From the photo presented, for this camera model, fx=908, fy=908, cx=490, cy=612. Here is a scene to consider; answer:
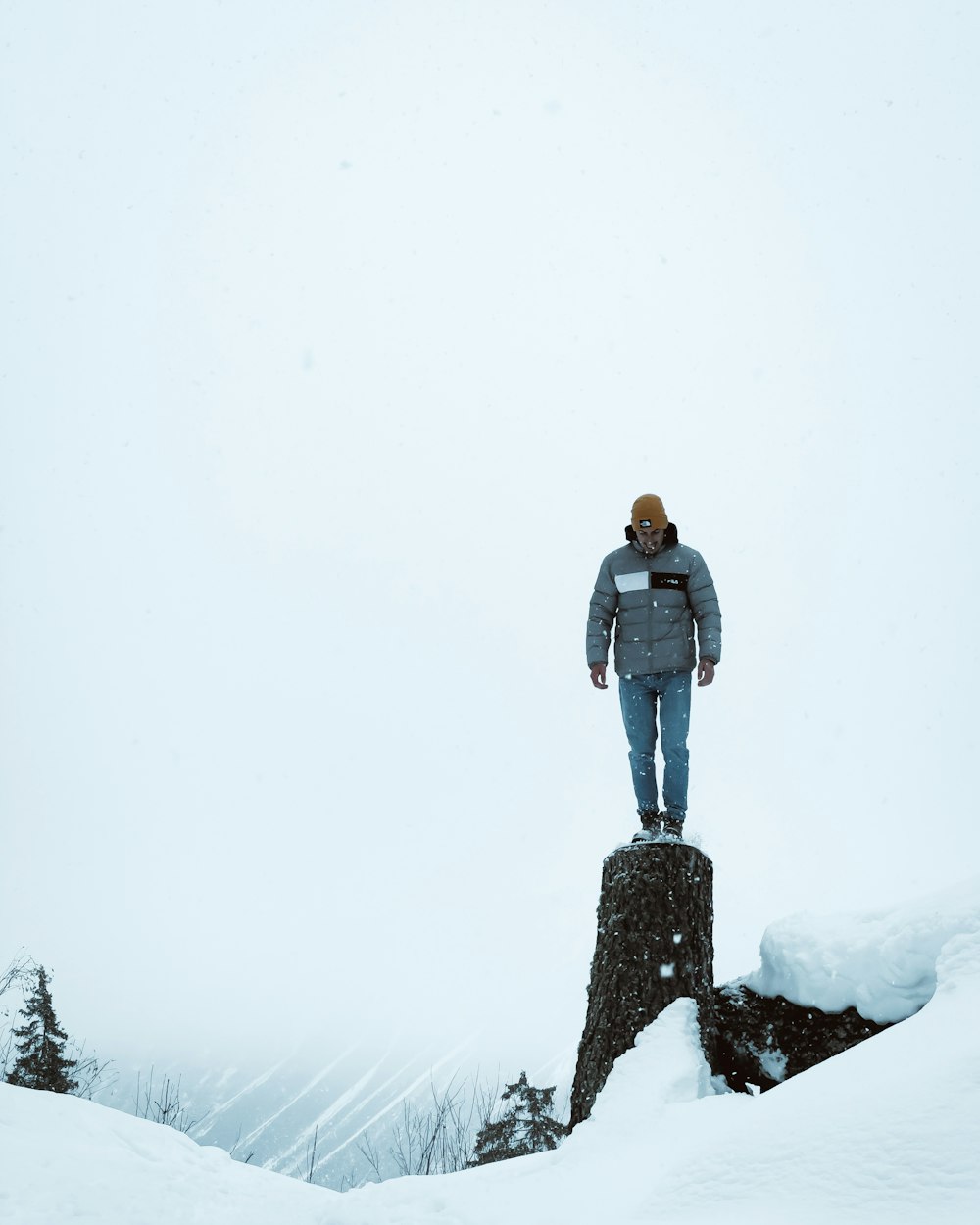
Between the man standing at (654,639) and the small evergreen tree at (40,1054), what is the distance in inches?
652

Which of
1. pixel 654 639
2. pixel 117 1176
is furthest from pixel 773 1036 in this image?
pixel 117 1176

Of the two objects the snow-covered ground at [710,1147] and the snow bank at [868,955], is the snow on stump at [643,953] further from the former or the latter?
the snow bank at [868,955]

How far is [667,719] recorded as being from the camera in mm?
6516

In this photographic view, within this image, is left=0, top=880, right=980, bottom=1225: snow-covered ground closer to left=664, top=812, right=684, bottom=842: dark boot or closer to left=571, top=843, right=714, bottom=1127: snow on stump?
left=571, top=843, right=714, bottom=1127: snow on stump

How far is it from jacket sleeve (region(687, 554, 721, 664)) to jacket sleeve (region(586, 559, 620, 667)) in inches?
22.1

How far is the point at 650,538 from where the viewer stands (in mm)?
6637

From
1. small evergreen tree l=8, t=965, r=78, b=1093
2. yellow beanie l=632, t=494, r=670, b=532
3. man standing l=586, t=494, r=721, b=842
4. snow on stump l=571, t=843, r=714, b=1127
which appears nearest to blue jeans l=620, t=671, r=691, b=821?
man standing l=586, t=494, r=721, b=842

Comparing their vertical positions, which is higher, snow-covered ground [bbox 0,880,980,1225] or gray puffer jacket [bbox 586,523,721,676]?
gray puffer jacket [bbox 586,523,721,676]

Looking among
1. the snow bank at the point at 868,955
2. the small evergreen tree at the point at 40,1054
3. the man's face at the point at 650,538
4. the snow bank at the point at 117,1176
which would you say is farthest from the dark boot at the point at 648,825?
the small evergreen tree at the point at 40,1054

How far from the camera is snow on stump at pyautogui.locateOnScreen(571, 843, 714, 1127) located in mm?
Result: 5426

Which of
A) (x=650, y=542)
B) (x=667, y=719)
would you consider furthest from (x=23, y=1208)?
(x=650, y=542)

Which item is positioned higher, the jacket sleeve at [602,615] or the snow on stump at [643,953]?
the jacket sleeve at [602,615]

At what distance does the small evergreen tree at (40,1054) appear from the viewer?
60.6ft

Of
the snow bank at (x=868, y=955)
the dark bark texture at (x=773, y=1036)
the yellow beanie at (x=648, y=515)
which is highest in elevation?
the yellow beanie at (x=648, y=515)
